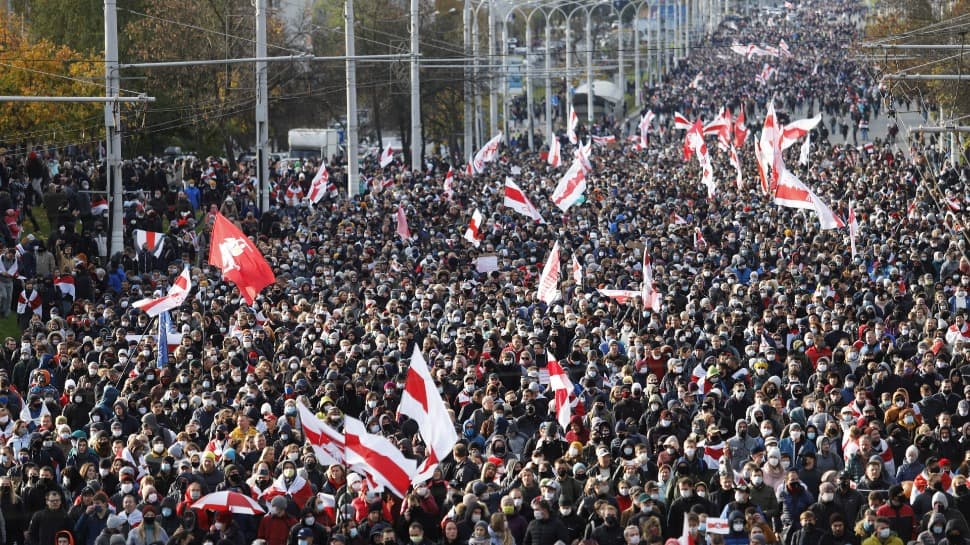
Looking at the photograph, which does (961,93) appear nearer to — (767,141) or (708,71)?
(767,141)

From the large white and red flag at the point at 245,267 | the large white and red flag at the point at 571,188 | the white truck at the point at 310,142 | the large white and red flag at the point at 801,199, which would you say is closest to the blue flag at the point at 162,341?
the large white and red flag at the point at 245,267

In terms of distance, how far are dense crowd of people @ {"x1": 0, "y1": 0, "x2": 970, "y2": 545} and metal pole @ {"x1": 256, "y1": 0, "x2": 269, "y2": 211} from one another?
32.4 inches

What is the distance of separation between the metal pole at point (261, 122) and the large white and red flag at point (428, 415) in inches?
904

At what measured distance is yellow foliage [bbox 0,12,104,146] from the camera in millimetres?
42688

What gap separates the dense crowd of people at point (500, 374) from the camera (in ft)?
47.6

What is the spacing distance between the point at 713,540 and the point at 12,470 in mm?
6198

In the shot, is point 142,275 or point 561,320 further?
point 142,275

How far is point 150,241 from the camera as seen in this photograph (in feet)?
94.8

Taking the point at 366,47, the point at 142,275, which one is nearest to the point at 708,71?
the point at 366,47

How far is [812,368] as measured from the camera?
20.1 metres

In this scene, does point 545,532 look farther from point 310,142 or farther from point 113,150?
point 310,142

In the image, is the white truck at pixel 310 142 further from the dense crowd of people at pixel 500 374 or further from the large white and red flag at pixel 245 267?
the large white and red flag at pixel 245 267

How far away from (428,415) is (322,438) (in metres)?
0.82

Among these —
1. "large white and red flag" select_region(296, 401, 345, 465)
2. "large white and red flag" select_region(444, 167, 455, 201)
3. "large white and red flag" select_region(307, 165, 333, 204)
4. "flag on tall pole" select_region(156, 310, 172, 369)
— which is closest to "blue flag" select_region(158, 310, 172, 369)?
"flag on tall pole" select_region(156, 310, 172, 369)
